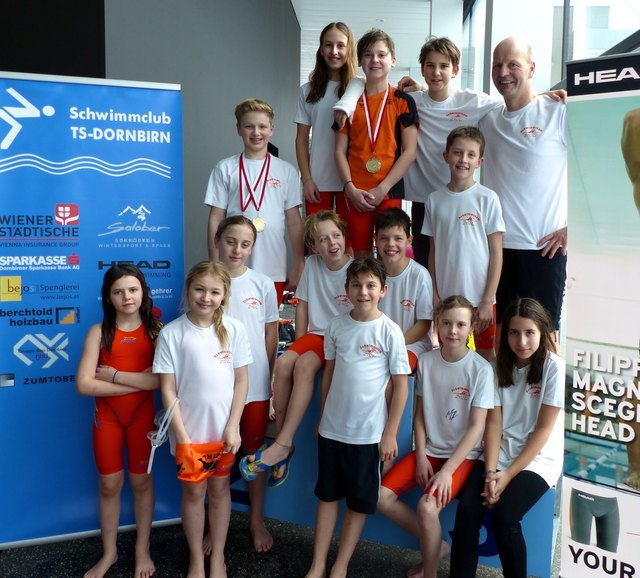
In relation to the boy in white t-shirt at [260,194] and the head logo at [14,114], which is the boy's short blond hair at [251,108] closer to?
the boy in white t-shirt at [260,194]

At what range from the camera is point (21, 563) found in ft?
8.70

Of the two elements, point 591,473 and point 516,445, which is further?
point 516,445

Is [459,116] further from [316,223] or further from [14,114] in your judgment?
→ [14,114]

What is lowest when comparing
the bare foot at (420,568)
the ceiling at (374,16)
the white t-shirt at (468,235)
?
the bare foot at (420,568)

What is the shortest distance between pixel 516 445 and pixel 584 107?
1.42m

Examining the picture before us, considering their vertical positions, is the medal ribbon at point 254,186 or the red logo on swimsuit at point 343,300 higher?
the medal ribbon at point 254,186

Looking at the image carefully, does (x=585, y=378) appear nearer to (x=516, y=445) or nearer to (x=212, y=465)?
(x=516, y=445)

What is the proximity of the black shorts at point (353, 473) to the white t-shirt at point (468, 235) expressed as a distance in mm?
834

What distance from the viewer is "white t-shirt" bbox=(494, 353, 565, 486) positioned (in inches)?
90.6

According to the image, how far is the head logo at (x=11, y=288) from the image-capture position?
8.30 ft

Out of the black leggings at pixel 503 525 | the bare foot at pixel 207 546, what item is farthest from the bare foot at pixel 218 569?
the black leggings at pixel 503 525

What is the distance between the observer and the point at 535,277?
9.21 feet

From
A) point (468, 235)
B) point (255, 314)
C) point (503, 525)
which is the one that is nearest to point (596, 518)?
point (503, 525)

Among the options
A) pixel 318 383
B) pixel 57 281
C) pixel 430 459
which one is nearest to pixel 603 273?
pixel 430 459
